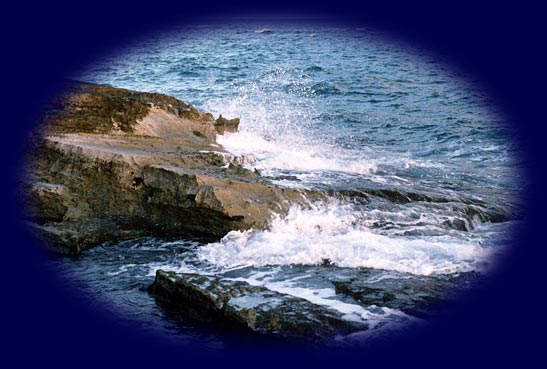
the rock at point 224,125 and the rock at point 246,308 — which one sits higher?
the rock at point 224,125

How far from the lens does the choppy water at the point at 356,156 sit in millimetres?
7520

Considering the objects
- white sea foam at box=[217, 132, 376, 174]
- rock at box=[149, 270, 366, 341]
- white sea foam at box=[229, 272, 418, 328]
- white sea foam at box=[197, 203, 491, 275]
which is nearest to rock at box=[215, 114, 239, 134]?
white sea foam at box=[217, 132, 376, 174]

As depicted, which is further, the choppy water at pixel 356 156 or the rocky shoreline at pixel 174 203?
the choppy water at pixel 356 156

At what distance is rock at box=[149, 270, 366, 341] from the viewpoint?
5812mm

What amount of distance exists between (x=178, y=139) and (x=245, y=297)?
16.6 ft

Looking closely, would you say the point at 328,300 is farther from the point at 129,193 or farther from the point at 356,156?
the point at 356,156

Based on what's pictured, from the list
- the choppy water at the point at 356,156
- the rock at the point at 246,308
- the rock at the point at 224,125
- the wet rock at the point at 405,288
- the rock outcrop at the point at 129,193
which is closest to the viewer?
the rock at the point at 246,308

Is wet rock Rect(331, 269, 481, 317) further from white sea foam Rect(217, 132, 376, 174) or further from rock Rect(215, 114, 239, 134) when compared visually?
rock Rect(215, 114, 239, 134)

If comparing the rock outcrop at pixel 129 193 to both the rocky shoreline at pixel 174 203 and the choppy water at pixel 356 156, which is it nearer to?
the rocky shoreline at pixel 174 203

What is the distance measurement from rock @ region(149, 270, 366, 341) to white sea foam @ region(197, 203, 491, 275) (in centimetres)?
90

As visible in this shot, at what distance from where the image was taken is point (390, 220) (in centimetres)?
862

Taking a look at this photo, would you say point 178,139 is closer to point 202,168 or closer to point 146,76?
point 202,168

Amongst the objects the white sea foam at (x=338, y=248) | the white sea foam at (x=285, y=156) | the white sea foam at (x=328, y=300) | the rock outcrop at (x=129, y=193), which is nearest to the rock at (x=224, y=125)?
the white sea foam at (x=285, y=156)

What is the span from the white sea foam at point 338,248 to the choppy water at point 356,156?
0.07 ft
